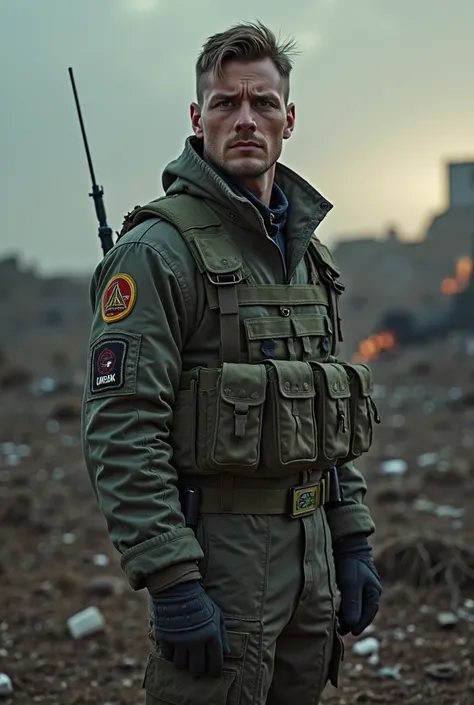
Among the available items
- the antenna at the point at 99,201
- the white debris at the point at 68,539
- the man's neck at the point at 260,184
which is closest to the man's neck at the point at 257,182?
the man's neck at the point at 260,184

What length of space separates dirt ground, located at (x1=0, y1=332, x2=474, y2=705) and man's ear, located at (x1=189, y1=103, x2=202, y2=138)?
101 inches

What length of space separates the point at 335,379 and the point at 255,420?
12.4 inches

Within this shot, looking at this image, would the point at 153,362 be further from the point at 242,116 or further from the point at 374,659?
the point at 374,659

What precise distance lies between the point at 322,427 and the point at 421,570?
3.18 metres

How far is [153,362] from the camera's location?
7.25 ft

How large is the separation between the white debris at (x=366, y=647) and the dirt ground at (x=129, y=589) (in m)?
0.01

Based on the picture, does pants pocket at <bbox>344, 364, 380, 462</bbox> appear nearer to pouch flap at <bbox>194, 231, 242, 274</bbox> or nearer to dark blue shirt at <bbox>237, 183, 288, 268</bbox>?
dark blue shirt at <bbox>237, 183, 288, 268</bbox>

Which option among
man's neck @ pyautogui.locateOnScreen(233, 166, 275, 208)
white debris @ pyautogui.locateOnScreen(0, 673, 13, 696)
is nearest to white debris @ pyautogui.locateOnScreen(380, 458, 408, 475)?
white debris @ pyautogui.locateOnScreen(0, 673, 13, 696)

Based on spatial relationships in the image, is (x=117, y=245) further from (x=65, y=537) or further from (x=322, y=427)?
(x=65, y=537)

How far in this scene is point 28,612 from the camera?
16.7ft

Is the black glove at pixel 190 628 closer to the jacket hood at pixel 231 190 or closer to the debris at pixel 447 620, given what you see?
the jacket hood at pixel 231 190

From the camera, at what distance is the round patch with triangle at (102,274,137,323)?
7.34 feet

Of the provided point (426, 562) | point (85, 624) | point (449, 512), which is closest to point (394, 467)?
point (449, 512)

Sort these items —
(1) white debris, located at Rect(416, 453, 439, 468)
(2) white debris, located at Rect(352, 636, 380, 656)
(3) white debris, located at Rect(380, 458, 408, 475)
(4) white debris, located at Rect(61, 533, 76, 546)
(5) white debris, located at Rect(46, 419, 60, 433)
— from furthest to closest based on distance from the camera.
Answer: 1. (5) white debris, located at Rect(46, 419, 60, 433)
2. (1) white debris, located at Rect(416, 453, 439, 468)
3. (3) white debris, located at Rect(380, 458, 408, 475)
4. (4) white debris, located at Rect(61, 533, 76, 546)
5. (2) white debris, located at Rect(352, 636, 380, 656)
